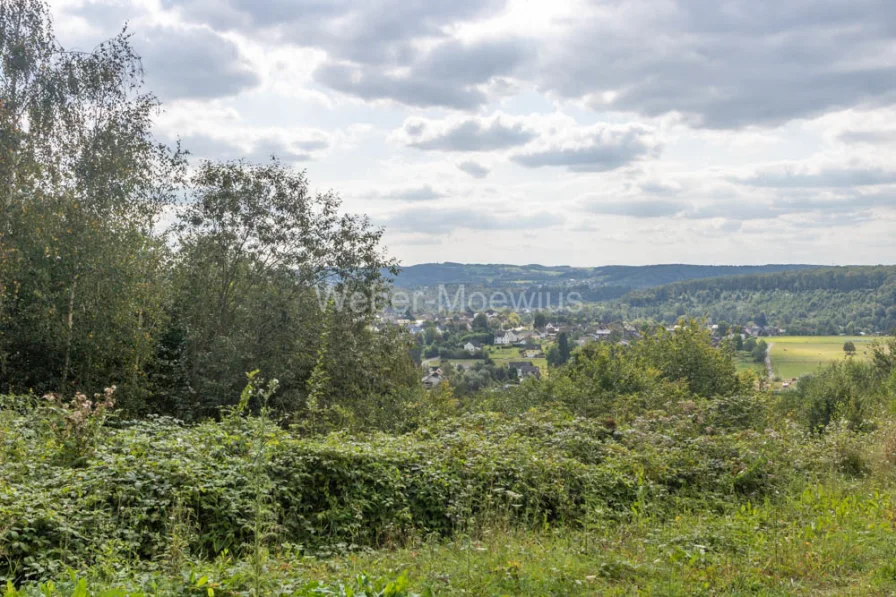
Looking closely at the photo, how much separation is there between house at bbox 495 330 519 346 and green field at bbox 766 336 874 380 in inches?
854

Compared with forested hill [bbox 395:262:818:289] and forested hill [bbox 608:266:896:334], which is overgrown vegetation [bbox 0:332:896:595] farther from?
forested hill [bbox 395:262:818:289]

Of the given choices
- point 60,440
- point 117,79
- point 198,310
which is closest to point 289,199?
point 198,310

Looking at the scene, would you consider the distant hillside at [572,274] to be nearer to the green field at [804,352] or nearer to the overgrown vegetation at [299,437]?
the green field at [804,352]

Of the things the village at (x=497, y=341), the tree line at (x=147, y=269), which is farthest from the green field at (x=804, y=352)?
the tree line at (x=147, y=269)

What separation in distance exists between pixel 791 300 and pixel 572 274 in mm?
54297

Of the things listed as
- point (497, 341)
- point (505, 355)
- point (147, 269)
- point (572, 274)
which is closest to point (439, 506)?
point (147, 269)

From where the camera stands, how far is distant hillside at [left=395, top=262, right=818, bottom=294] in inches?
4259

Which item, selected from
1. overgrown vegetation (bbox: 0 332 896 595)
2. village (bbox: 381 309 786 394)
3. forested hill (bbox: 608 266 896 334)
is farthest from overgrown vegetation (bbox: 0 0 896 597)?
forested hill (bbox: 608 266 896 334)

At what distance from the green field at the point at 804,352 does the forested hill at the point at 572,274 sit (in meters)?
42.7

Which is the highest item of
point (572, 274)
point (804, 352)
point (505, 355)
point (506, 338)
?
point (572, 274)

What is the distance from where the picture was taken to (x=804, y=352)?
52.6 m

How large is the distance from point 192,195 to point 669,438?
13818 mm

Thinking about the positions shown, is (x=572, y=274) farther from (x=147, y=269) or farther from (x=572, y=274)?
(x=147, y=269)

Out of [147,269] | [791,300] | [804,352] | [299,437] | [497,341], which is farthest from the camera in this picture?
[791,300]
